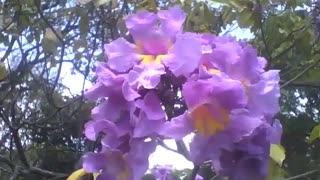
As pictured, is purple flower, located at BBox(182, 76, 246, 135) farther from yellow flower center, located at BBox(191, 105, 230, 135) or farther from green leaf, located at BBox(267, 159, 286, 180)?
green leaf, located at BBox(267, 159, 286, 180)

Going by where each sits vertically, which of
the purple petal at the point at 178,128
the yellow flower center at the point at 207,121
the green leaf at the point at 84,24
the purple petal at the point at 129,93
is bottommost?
the yellow flower center at the point at 207,121

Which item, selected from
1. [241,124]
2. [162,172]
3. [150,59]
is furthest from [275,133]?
[162,172]

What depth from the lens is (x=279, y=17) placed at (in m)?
2.36

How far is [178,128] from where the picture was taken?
36.3 inches

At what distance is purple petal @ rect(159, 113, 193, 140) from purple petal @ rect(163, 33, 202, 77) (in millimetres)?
62

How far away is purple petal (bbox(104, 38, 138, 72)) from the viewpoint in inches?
39.8

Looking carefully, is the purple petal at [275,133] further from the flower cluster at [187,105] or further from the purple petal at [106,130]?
the purple petal at [106,130]

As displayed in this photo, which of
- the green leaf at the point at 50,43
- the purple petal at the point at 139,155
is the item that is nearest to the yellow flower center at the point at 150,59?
the purple petal at the point at 139,155

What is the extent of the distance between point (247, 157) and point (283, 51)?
153cm

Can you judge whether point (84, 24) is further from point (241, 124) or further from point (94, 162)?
point (241, 124)

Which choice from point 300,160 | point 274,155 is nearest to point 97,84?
point 274,155

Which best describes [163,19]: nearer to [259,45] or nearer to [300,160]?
[259,45]

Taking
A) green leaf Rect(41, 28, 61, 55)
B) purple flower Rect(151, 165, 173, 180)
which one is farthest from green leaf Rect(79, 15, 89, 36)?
purple flower Rect(151, 165, 173, 180)

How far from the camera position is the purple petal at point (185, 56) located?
3.13 ft
